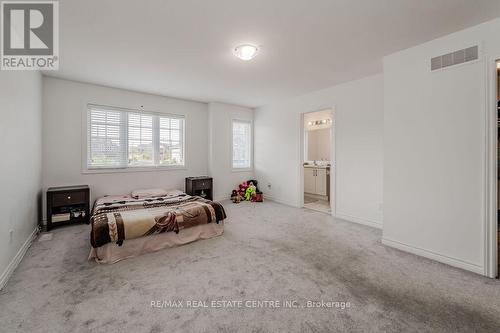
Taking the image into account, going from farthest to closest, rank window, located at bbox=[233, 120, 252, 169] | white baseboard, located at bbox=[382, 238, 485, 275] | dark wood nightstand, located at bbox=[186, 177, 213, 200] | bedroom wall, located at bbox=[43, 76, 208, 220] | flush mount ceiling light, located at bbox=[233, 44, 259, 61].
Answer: window, located at bbox=[233, 120, 252, 169] < dark wood nightstand, located at bbox=[186, 177, 213, 200] < bedroom wall, located at bbox=[43, 76, 208, 220] < flush mount ceiling light, located at bbox=[233, 44, 259, 61] < white baseboard, located at bbox=[382, 238, 485, 275]

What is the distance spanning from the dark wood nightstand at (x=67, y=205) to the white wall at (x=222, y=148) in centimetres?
270

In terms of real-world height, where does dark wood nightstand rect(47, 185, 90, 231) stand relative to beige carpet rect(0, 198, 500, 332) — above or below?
above

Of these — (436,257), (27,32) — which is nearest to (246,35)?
(27,32)

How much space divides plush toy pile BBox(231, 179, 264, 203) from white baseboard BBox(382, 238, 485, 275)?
3177 mm

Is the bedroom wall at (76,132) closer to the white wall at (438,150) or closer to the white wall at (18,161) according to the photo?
the white wall at (18,161)

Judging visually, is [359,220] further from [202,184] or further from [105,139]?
[105,139]

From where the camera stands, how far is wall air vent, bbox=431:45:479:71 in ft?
7.41

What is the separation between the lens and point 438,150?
2473 mm

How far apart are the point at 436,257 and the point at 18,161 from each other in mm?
5085

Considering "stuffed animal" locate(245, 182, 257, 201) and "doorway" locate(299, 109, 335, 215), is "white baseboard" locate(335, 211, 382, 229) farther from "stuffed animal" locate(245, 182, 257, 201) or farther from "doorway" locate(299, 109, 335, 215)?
"stuffed animal" locate(245, 182, 257, 201)

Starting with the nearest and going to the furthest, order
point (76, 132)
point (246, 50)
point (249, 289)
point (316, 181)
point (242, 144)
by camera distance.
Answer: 1. point (249, 289)
2. point (246, 50)
3. point (76, 132)
4. point (316, 181)
5. point (242, 144)

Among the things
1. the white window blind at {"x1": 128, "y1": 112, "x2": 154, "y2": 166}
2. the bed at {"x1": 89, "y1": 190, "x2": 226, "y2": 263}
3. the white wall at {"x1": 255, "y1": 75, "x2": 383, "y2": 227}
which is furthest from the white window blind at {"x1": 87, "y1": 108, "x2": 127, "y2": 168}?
the white wall at {"x1": 255, "y1": 75, "x2": 383, "y2": 227}

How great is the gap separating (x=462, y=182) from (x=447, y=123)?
0.67 meters

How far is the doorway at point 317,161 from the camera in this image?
5726 mm
